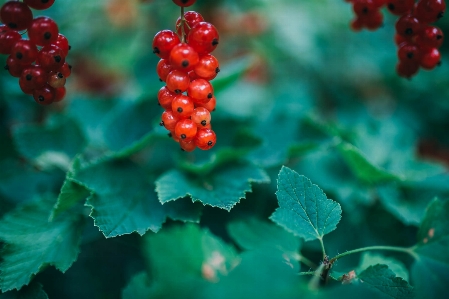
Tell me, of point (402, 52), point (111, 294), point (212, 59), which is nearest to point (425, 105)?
point (402, 52)

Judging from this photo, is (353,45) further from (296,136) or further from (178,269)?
(178,269)

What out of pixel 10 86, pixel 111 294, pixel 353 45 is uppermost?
pixel 353 45

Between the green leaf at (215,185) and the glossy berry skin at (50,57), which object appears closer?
the glossy berry skin at (50,57)

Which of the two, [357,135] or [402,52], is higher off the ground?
[357,135]

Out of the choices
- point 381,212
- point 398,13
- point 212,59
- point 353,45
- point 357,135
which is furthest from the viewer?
point 353,45

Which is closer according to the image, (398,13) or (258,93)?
(398,13)

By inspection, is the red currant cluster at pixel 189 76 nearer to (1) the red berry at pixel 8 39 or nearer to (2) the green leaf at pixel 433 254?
(1) the red berry at pixel 8 39

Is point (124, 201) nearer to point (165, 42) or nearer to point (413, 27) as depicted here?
point (165, 42)

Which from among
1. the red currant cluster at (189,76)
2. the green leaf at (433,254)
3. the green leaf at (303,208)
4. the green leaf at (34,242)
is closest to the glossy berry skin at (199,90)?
the red currant cluster at (189,76)
